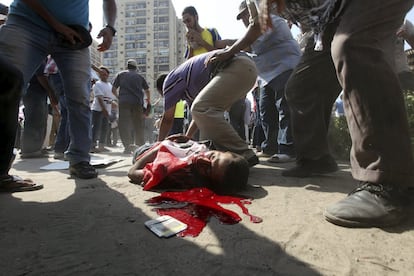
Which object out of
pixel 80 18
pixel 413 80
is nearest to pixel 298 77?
pixel 80 18

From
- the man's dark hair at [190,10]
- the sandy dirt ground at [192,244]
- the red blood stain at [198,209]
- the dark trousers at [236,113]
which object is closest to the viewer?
the sandy dirt ground at [192,244]

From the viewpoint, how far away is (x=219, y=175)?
1902 mm

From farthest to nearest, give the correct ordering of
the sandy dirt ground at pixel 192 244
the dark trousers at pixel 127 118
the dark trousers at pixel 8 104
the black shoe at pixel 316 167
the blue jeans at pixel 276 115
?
the dark trousers at pixel 127 118, the blue jeans at pixel 276 115, the black shoe at pixel 316 167, the dark trousers at pixel 8 104, the sandy dirt ground at pixel 192 244

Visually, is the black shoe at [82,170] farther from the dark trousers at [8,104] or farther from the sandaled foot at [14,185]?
the dark trousers at [8,104]

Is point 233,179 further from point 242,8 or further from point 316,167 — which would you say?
point 242,8

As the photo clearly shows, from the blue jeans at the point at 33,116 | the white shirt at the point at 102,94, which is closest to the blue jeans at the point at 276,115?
the blue jeans at the point at 33,116

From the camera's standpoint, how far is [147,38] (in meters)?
75.8

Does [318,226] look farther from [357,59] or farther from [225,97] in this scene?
[225,97]

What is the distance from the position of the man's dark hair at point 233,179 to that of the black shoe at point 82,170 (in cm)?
109

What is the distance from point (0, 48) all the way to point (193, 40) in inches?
86.9

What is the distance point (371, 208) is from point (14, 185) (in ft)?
6.70

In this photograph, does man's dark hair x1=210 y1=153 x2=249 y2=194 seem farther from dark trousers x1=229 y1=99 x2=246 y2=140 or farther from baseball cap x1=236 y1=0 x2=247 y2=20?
dark trousers x1=229 y1=99 x2=246 y2=140

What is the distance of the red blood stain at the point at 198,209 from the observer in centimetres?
130

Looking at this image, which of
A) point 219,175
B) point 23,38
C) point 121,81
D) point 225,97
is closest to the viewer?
point 219,175
